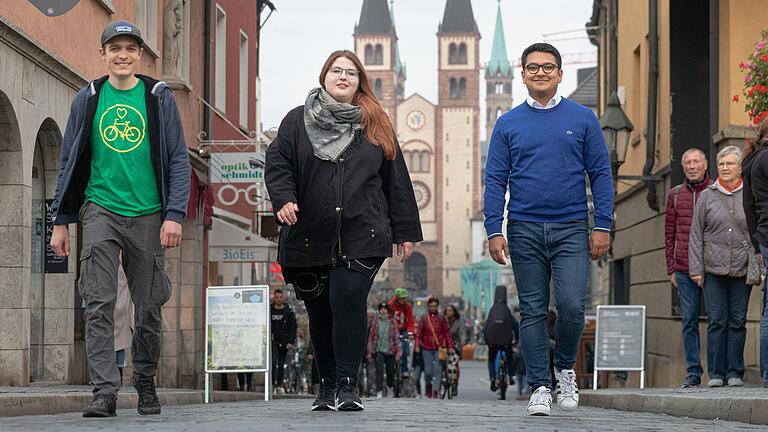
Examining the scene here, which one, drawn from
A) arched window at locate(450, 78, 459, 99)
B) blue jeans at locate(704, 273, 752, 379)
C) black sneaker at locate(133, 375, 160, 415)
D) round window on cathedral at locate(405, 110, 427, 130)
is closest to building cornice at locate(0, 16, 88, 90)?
black sneaker at locate(133, 375, 160, 415)

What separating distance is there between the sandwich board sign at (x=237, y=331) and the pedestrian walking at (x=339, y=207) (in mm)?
7359

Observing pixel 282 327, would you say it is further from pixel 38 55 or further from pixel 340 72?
pixel 340 72

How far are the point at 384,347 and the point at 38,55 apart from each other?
12815 millimetres

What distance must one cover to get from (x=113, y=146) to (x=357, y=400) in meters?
1.75

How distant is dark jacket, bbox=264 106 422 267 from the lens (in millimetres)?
7699

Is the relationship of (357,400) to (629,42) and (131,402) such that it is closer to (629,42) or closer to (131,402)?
(131,402)

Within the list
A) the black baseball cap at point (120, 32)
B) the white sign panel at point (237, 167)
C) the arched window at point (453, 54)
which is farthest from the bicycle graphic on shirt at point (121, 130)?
the arched window at point (453, 54)

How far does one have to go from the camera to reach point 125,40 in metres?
7.77

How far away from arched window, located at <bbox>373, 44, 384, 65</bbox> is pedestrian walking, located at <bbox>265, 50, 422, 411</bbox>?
17043cm

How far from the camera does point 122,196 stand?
765 cm

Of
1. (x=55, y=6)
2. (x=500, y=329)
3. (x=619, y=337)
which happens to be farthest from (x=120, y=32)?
(x=500, y=329)

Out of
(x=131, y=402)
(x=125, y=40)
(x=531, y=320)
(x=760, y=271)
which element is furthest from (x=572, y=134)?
(x=131, y=402)

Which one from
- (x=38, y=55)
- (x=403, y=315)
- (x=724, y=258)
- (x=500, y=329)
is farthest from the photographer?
(x=500, y=329)

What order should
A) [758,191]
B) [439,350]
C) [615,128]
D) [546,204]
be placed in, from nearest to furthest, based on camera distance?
[546,204], [758,191], [615,128], [439,350]
